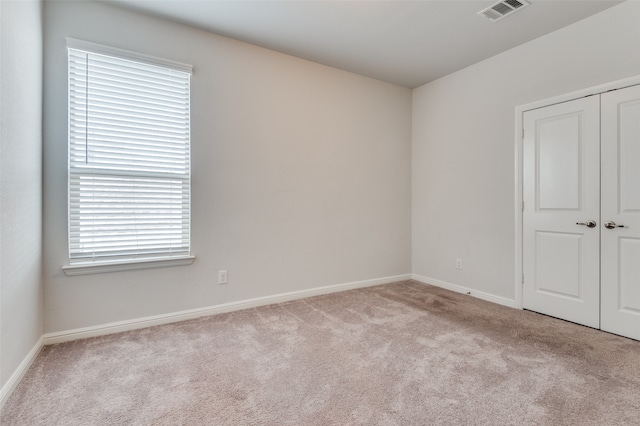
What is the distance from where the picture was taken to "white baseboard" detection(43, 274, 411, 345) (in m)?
2.42

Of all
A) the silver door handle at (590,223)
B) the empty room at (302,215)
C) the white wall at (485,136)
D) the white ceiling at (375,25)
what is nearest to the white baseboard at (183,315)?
the empty room at (302,215)

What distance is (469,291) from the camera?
3.70 m

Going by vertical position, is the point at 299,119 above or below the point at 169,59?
below

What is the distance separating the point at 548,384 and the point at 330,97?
3289 mm

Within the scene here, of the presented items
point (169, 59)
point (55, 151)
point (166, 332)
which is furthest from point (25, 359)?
point (169, 59)

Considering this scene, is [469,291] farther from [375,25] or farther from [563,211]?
[375,25]

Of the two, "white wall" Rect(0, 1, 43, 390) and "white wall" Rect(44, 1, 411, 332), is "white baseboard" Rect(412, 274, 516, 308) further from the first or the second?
"white wall" Rect(0, 1, 43, 390)

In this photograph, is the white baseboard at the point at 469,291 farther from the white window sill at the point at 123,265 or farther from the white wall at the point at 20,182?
the white wall at the point at 20,182

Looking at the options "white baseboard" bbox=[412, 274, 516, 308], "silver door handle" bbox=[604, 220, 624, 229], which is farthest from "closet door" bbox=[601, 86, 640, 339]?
"white baseboard" bbox=[412, 274, 516, 308]

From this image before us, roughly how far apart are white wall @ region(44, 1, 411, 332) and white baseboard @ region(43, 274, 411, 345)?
5 cm

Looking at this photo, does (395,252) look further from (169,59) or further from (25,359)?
(25,359)

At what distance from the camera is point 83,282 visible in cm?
247

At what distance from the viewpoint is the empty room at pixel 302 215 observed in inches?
70.3

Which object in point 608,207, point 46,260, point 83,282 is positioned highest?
point 608,207
